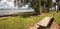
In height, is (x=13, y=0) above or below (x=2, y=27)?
above

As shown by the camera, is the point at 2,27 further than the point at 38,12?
No

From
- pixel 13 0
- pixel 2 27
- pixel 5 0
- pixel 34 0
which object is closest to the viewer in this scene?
pixel 2 27

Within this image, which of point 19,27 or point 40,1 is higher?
point 40,1

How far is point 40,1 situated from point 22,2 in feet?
6.58

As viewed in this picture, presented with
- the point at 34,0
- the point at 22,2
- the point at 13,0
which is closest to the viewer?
the point at 34,0

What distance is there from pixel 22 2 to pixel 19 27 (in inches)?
240

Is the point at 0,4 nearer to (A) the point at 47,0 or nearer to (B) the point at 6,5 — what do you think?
(B) the point at 6,5

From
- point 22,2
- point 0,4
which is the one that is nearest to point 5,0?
point 0,4

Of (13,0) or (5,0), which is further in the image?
(5,0)

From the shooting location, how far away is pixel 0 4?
691 inches

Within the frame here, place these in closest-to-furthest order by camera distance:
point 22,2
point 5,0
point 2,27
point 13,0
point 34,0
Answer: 1. point 2,27
2. point 34,0
3. point 22,2
4. point 13,0
5. point 5,0

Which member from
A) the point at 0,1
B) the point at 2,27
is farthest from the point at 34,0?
the point at 2,27

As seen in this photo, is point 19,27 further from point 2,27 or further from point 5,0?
point 5,0

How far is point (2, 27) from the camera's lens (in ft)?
28.7
